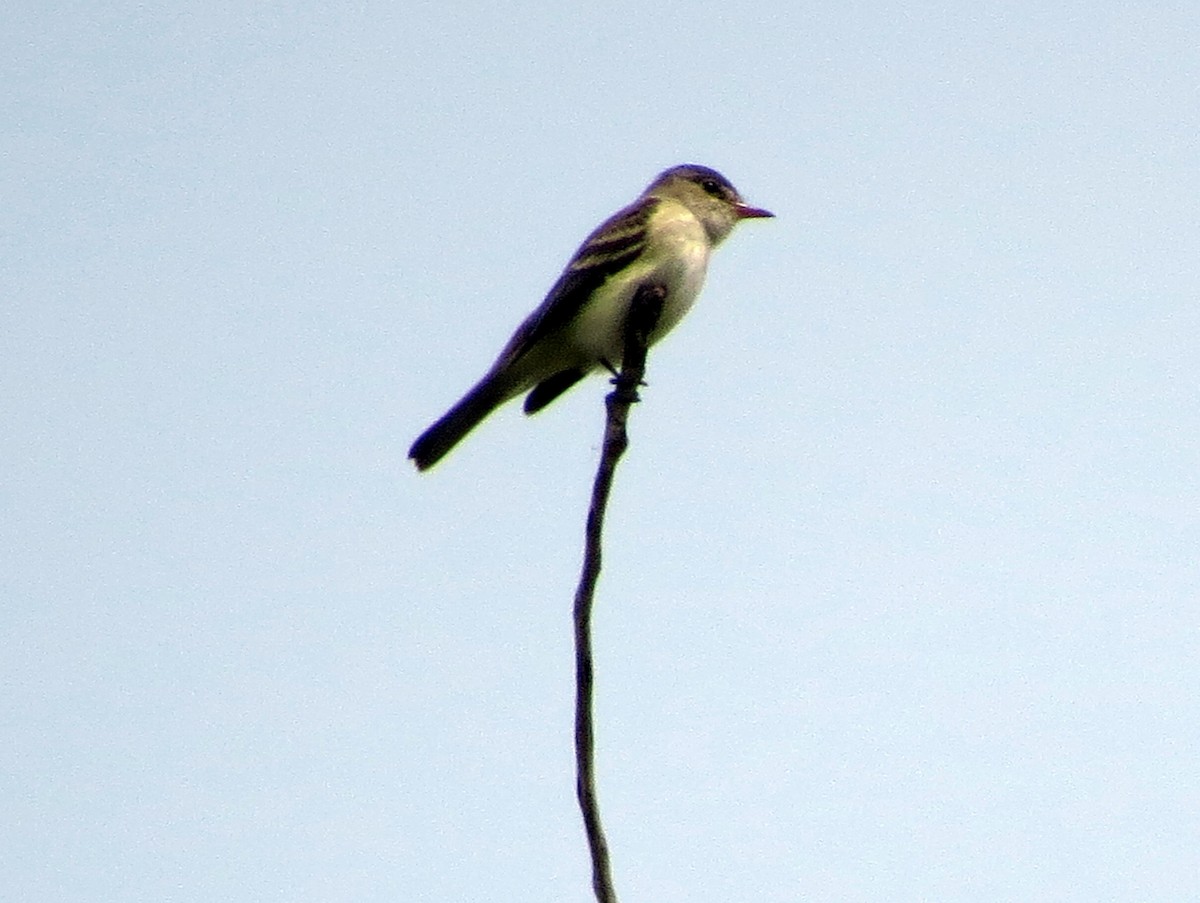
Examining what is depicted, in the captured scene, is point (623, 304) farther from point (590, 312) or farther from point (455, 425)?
point (455, 425)

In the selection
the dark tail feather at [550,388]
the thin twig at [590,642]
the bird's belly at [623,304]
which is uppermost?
the bird's belly at [623,304]

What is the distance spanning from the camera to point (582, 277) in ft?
24.0

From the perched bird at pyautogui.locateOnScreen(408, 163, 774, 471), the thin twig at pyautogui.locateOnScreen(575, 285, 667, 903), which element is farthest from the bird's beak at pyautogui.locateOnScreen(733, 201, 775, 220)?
the thin twig at pyautogui.locateOnScreen(575, 285, 667, 903)

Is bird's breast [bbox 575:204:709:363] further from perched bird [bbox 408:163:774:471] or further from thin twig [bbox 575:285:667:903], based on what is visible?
thin twig [bbox 575:285:667:903]

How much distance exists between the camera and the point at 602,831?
2.96 metres

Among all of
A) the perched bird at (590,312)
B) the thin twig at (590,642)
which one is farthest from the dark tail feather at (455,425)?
the thin twig at (590,642)

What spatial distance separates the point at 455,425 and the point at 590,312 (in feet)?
2.48

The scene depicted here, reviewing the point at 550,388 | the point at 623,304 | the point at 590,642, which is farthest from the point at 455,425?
the point at 590,642

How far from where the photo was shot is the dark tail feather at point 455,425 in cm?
717

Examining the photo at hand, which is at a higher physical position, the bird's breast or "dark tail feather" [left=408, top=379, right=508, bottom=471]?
the bird's breast

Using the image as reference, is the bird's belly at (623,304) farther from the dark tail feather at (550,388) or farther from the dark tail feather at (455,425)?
the dark tail feather at (455,425)

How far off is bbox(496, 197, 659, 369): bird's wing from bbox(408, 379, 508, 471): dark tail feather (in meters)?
0.16

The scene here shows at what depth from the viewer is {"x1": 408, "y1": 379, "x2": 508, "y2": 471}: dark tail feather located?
7.17 meters

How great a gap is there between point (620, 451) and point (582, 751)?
0.92 m
